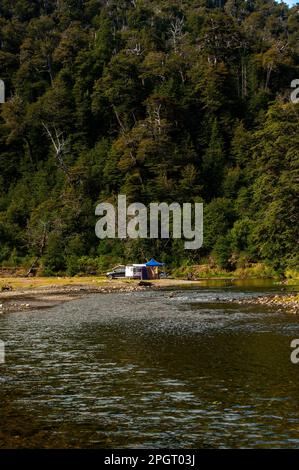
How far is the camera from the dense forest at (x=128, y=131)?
113 m

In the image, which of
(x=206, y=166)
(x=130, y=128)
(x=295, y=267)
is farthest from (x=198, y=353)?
(x=130, y=128)

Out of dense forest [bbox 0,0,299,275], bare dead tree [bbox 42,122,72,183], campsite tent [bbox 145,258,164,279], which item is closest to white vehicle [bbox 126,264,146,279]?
campsite tent [bbox 145,258,164,279]

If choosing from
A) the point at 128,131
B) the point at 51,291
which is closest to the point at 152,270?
the point at 51,291

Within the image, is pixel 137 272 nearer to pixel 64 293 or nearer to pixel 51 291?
pixel 51 291

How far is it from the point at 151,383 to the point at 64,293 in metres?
47.5

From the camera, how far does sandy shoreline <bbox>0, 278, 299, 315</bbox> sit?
1943 inches

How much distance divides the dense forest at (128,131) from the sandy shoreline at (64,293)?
18086 mm

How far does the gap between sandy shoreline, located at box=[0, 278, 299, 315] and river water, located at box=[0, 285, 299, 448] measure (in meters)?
9.75

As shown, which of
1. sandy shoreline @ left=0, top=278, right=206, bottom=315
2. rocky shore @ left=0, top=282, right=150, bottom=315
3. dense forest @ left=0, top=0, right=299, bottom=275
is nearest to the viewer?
rocky shore @ left=0, top=282, right=150, bottom=315

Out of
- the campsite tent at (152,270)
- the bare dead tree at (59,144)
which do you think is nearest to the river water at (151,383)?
the campsite tent at (152,270)

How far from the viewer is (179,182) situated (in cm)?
12862

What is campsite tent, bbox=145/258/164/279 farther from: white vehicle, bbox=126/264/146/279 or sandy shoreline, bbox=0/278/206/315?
sandy shoreline, bbox=0/278/206/315
